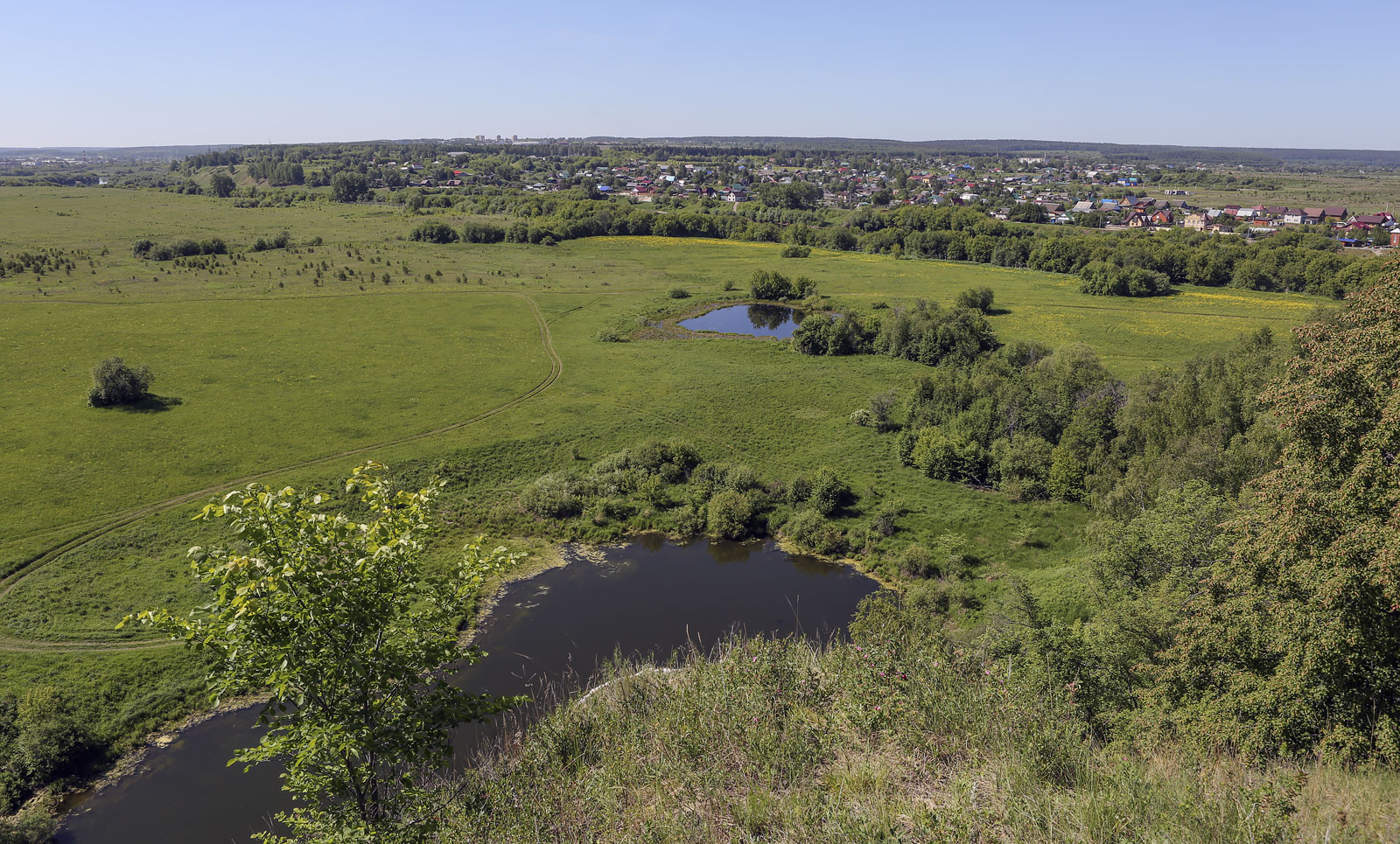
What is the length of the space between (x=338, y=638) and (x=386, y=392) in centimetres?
5128

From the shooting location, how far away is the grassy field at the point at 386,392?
32250mm

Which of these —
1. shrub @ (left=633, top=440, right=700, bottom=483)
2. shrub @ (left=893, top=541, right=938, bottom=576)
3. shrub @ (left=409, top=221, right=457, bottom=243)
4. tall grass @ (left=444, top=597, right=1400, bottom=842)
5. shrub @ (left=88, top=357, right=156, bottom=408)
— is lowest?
shrub @ (left=893, top=541, right=938, bottom=576)

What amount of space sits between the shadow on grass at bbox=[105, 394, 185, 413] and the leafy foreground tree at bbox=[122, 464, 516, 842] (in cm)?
5069

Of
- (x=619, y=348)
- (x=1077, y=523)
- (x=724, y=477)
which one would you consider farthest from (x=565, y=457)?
(x=1077, y=523)

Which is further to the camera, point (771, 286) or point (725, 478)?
point (771, 286)

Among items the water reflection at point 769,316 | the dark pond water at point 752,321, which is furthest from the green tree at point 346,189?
the water reflection at point 769,316

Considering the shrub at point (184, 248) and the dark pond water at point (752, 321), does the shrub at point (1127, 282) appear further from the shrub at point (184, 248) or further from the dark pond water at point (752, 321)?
the shrub at point (184, 248)

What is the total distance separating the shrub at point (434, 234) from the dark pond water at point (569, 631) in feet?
355

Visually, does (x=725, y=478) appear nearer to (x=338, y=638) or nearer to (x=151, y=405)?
(x=338, y=638)

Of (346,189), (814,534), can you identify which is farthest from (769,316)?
(346,189)

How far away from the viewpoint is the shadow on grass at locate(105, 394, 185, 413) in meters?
48.7

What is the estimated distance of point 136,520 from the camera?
119 feet

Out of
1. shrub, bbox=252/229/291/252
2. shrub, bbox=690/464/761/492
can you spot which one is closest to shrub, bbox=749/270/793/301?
shrub, bbox=690/464/761/492

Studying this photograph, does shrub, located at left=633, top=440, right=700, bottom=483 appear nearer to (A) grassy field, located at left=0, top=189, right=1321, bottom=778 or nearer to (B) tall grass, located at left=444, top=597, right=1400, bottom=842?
(A) grassy field, located at left=0, top=189, right=1321, bottom=778
